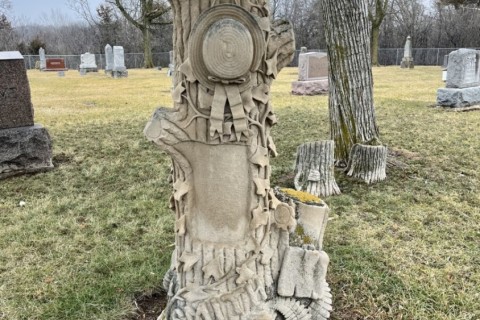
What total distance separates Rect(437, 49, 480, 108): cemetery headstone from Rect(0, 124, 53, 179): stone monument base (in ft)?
30.0

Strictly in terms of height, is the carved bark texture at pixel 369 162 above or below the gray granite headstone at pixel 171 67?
below

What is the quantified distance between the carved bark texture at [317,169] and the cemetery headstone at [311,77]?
9.27m

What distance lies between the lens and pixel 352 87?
521cm

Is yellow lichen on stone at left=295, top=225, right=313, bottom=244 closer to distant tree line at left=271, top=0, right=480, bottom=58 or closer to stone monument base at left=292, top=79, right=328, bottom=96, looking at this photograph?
stone monument base at left=292, top=79, right=328, bottom=96

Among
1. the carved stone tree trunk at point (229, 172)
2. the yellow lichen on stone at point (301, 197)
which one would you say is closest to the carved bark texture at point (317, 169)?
the yellow lichen on stone at point (301, 197)

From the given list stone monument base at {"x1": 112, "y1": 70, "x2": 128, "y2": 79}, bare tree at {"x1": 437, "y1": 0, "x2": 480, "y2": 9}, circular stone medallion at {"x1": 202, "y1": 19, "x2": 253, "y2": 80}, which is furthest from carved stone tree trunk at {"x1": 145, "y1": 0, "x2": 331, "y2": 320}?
bare tree at {"x1": 437, "y1": 0, "x2": 480, "y2": 9}

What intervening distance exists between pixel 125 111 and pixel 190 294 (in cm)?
947

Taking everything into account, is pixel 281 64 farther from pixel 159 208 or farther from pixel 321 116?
pixel 321 116

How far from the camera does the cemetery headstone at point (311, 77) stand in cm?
1353

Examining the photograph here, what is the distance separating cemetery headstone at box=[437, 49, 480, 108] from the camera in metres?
10.2

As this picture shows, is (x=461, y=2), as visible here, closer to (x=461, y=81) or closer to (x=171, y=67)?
(x=171, y=67)

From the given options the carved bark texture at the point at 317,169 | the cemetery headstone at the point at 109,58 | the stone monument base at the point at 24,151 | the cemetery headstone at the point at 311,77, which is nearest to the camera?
the carved bark texture at the point at 317,169

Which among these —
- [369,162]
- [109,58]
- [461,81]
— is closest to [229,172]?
[369,162]

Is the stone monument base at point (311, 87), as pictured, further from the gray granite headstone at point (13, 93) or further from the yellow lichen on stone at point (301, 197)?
the yellow lichen on stone at point (301, 197)
